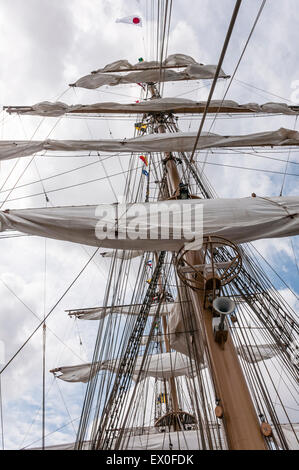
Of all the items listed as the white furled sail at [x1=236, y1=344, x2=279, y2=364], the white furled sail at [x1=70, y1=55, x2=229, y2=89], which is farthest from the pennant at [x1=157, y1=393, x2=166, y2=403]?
the white furled sail at [x1=70, y1=55, x2=229, y2=89]

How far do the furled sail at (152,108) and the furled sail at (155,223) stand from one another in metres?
4.69

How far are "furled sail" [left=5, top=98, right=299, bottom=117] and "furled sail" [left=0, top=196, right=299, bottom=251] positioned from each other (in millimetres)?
4690

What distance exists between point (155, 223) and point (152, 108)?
206 inches

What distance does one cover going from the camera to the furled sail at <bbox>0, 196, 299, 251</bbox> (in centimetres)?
347

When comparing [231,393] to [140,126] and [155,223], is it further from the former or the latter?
[140,126]

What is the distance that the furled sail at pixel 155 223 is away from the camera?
3.47 m

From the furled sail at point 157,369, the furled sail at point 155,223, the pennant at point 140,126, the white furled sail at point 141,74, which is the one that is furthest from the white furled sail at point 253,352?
the white furled sail at point 141,74

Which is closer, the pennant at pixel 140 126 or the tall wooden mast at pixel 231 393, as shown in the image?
the tall wooden mast at pixel 231 393

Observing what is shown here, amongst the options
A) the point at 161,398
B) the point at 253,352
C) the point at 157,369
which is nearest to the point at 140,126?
the point at 253,352

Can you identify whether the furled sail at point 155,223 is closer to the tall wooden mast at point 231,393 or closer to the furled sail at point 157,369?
the tall wooden mast at point 231,393

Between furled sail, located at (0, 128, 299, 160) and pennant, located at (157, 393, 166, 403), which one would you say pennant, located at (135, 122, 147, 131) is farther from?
pennant, located at (157, 393, 166, 403)

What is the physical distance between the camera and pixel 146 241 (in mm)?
3473
